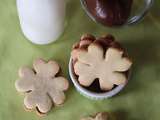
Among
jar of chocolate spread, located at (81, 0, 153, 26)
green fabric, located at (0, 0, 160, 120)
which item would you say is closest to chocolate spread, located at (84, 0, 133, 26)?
jar of chocolate spread, located at (81, 0, 153, 26)

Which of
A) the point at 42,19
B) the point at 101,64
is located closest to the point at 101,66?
the point at 101,64

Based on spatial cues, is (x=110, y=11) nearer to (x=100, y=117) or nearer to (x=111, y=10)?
(x=111, y=10)

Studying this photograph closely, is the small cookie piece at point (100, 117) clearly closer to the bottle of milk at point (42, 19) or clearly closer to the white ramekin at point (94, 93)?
the white ramekin at point (94, 93)

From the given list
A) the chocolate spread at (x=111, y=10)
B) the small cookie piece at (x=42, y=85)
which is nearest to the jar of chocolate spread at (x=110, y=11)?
the chocolate spread at (x=111, y=10)

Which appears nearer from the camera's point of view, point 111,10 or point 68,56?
point 111,10

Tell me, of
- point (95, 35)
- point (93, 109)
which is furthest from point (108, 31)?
point (93, 109)

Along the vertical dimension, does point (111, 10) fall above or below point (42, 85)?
above

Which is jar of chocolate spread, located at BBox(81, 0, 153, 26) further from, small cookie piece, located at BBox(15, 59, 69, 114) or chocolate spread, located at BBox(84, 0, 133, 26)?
small cookie piece, located at BBox(15, 59, 69, 114)
